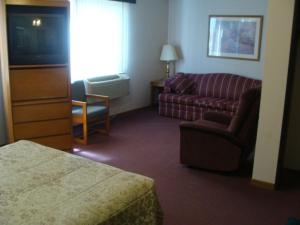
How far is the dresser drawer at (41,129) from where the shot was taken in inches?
164

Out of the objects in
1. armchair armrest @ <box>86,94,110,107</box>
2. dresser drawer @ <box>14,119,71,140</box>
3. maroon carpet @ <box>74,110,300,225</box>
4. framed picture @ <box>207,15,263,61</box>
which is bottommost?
maroon carpet @ <box>74,110,300,225</box>

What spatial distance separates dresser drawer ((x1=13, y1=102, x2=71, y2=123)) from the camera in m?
4.12

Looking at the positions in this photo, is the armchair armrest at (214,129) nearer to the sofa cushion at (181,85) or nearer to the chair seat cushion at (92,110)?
the chair seat cushion at (92,110)

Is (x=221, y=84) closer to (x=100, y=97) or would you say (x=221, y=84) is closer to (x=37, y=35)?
(x=100, y=97)

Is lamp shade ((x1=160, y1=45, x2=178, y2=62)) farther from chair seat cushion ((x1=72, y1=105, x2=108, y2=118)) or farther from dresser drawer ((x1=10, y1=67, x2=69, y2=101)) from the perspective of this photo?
dresser drawer ((x1=10, y1=67, x2=69, y2=101))

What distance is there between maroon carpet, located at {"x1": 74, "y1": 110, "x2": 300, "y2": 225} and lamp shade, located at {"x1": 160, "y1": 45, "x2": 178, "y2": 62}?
78.8 inches

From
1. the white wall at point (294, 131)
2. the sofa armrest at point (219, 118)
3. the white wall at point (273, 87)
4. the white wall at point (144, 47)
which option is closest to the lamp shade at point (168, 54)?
the white wall at point (144, 47)

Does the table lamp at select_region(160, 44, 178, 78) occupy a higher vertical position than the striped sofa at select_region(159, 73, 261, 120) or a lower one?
higher

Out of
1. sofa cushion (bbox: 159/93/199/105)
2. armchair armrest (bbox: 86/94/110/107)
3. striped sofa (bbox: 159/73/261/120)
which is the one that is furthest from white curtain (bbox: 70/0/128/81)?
striped sofa (bbox: 159/73/261/120)

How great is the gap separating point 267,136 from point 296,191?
639 millimetres

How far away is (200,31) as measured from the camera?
6.79m

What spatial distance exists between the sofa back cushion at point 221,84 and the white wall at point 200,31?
260 mm

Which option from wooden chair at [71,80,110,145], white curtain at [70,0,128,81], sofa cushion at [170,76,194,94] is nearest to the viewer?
wooden chair at [71,80,110,145]

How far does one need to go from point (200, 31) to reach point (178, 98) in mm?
1475
